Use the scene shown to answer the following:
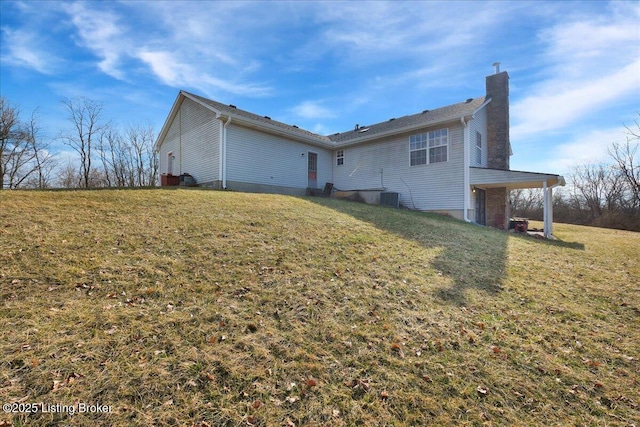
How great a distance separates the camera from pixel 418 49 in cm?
1050

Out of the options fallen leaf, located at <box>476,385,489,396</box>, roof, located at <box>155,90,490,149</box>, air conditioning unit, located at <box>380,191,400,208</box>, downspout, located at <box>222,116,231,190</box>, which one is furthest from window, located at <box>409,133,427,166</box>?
fallen leaf, located at <box>476,385,489,396</box>

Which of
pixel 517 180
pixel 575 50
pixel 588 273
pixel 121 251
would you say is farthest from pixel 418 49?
pixel 121 251

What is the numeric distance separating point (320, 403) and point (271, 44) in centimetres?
1213

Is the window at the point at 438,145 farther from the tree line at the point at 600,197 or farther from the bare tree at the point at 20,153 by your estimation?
the bare tree at the point at 20,153

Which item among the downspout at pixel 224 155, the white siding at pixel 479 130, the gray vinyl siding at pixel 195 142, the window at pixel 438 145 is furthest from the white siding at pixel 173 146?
the white siding at pixel 479 130

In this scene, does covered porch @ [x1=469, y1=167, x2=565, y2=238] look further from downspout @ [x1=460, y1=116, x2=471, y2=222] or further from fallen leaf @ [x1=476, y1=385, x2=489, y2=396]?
fallen leaf @ [x1=476, y1=385, x2=489, y2=396]

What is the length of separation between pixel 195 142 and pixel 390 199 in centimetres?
1046

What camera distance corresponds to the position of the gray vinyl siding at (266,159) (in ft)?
42.4

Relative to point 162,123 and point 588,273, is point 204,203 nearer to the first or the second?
point 588,273

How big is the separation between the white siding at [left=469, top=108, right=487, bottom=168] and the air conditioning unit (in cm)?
365

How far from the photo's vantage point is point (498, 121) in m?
14.5

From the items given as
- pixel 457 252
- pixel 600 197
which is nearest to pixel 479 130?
pixel 457 252

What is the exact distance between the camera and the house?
12484 millimetres

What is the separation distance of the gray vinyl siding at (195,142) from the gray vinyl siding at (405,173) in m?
7.19
